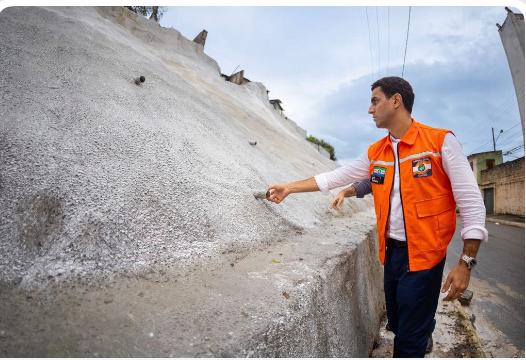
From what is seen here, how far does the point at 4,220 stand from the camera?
5.22ft

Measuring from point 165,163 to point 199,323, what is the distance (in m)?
1.65

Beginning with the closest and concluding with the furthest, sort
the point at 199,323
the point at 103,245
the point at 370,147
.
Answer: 1. the point at 199,323
2. the point at 103,245
3. the point at 370,147

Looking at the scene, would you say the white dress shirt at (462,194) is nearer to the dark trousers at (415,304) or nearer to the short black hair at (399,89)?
the dark trousers at (415,304)

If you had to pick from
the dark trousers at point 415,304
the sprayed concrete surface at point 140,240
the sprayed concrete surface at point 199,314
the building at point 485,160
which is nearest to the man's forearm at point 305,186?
the sprayed concrete surface at point 140,240

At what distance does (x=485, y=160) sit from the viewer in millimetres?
29469

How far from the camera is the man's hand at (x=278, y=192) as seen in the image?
2581 millimetres

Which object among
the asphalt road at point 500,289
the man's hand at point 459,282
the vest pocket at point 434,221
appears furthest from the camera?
the asphalt road at point 500,289

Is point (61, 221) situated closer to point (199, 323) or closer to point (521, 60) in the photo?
point (199, 323)

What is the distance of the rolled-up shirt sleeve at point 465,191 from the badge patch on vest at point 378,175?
15.1 inches

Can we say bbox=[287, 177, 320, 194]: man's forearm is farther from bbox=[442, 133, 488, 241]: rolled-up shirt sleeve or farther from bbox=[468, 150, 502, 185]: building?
bbox=[468, 150, 502, 185]: building

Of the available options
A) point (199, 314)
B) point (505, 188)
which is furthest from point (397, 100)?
point (505, 188)

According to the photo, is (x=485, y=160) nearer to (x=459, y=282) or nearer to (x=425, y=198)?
(x=425, y=198)

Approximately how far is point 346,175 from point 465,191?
889mm

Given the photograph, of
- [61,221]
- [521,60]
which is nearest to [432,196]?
[61,221]
